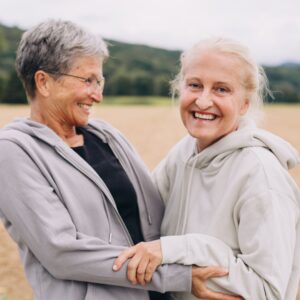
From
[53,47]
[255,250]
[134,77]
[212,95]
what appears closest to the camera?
[255,250]

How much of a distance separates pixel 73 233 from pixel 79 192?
222 mm

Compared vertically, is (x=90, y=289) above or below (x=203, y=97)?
below

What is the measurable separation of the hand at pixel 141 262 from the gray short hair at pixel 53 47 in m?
1.00

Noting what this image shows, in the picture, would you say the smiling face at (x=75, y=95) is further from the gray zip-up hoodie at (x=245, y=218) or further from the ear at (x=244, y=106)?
the ear at (x=244, y=106)

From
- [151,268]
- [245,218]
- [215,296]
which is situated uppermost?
[245,218]

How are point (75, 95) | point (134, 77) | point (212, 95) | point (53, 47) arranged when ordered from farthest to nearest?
point (134, 77) < point (75, 95) < point (53, 47) < point (212, 95)

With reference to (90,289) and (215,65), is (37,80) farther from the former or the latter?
(90,289)

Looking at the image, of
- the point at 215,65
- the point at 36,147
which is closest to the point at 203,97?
the point at 215,65

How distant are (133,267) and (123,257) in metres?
0.06

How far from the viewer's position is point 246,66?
7.94 ft

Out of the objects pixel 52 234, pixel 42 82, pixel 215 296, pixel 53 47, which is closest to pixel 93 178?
pixel 52 234

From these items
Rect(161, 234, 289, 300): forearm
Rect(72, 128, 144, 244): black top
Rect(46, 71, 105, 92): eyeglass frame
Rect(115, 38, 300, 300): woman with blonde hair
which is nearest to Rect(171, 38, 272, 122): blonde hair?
Rect(115, 38, 300, 300): woman with blonde hair

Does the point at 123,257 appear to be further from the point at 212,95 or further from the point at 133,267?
the point at 212,95

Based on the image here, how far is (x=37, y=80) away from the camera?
2.64 m
